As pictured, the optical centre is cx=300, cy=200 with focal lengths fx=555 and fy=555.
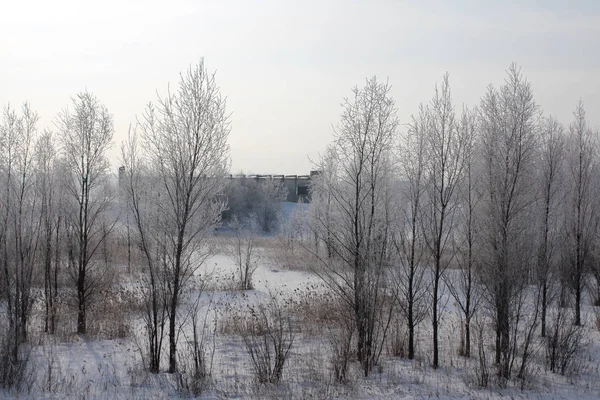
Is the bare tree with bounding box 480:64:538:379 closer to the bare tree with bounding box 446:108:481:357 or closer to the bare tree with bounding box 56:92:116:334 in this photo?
the bare tree with bounding box 446:108:481:357

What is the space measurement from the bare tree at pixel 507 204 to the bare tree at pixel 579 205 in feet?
13.9

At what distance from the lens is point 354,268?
10.2 meters

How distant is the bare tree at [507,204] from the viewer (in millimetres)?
10367

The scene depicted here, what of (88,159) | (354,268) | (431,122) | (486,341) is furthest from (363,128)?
(88,159)

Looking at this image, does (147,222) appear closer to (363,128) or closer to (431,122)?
(363,128)

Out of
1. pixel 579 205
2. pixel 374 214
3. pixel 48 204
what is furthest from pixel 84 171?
pixel 579 205

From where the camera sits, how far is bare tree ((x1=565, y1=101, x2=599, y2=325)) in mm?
15656

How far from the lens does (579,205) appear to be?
15539 millimetres

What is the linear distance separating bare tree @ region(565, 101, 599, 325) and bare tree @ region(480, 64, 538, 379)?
167 inches

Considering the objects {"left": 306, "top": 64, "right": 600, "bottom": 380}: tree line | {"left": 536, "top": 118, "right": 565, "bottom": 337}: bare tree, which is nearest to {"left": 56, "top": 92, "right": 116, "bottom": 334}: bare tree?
{"left": 306, "top": 64, "right": 600, "bottom": 380}: tree line

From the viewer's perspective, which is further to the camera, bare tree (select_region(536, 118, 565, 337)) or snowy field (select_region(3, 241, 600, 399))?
bare tree (select_region(536, 118, 565, 337))

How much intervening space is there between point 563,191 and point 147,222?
11879 mm

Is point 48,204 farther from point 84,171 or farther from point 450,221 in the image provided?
point 450,221

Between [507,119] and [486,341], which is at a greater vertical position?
[507,119]
